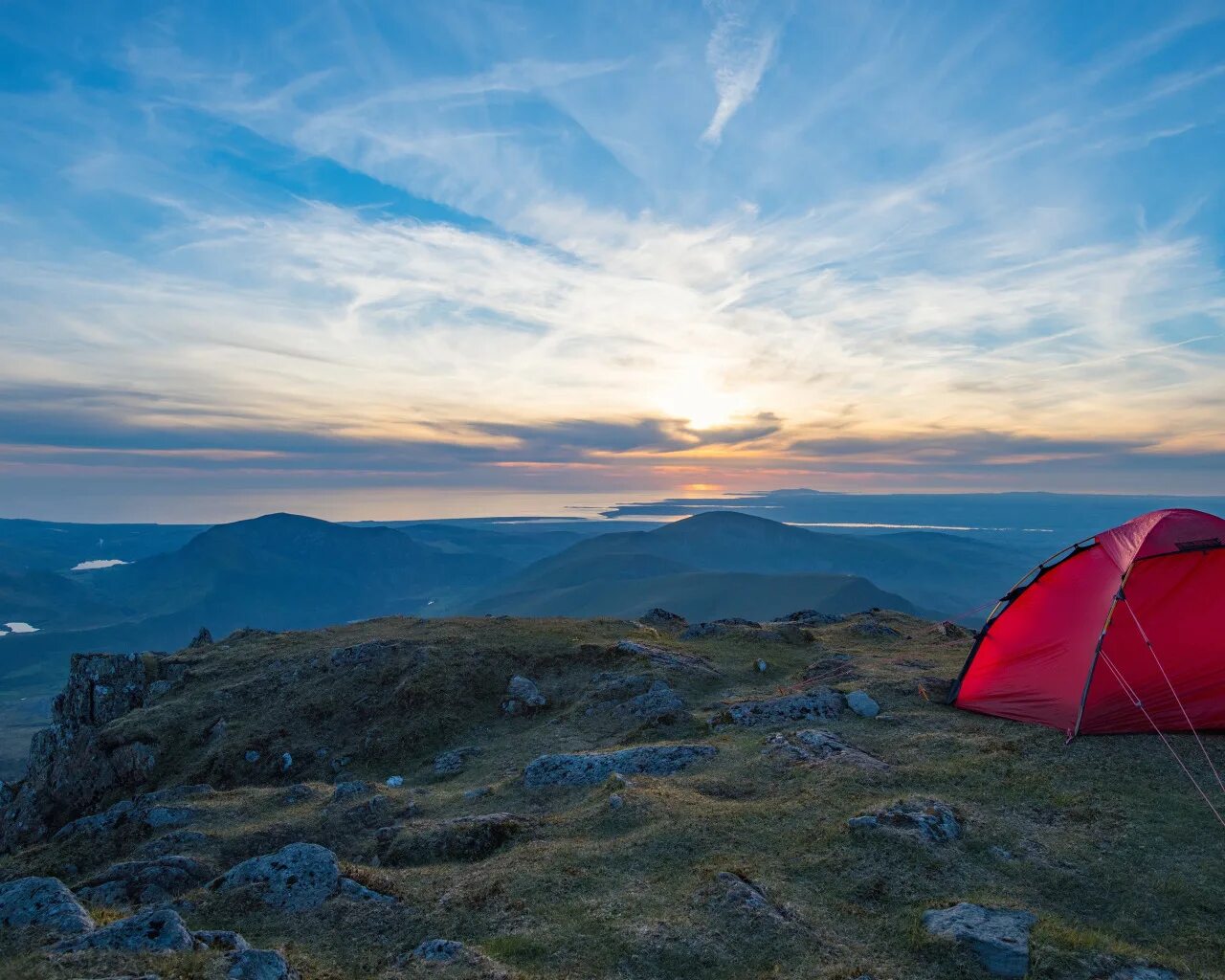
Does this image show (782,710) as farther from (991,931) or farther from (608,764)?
(991,931)

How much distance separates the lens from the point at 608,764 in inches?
837

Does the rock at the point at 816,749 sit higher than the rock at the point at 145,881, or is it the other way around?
the rock at the point at 816,749

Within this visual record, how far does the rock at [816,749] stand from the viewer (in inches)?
766

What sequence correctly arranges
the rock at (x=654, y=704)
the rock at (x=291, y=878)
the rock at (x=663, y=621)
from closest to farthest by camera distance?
the rock at (x=291, y=878) < the rock at (x=654, y=704) < the rock at (x=663, y=621)

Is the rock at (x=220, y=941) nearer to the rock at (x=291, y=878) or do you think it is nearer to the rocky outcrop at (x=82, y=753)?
the rock at (x=291, y=878)

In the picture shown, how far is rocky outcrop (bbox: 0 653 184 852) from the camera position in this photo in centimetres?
3098

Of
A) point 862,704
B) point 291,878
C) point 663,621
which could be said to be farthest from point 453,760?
point 663,621

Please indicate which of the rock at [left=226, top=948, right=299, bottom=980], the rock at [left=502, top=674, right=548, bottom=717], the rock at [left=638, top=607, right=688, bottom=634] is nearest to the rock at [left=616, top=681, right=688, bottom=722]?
the rock at [left=502, top=674, right=548, bottom=717]

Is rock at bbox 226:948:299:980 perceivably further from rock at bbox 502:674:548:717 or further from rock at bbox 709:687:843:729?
rock at bbox 502:674:548:717

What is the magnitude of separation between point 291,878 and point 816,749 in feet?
46.2

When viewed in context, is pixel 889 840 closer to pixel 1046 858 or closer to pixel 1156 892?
pixel 1046 858

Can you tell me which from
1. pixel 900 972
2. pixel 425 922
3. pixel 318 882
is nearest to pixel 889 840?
pixel 900 972

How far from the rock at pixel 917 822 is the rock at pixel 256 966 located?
10835 millimetres

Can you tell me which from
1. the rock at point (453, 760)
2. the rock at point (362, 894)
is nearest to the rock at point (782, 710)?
the rock at point (453, 760)
